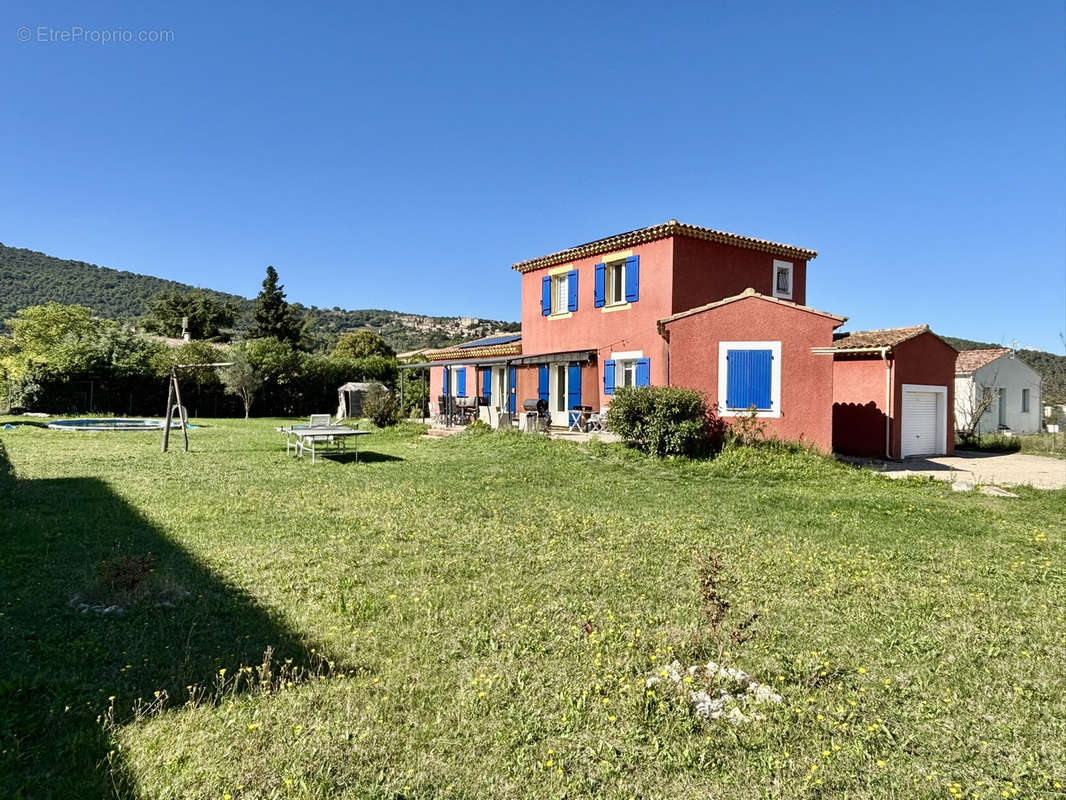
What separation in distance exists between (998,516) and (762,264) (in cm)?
1189

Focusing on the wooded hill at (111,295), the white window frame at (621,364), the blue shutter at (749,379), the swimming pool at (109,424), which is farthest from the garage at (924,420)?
the wooded hill at (111,295)

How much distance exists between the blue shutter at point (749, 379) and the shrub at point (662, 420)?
1119 mm

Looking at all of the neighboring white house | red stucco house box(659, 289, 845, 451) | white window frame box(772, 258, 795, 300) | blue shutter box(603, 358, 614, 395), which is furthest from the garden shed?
the neighboring white house

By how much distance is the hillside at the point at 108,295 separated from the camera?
203 ft

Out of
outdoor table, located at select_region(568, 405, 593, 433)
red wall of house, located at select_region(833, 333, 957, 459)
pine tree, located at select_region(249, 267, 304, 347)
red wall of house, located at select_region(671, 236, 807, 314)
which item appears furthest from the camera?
pine tree, located at select_region(249, 267, 304, 347)

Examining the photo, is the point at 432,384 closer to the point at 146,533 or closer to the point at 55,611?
the point at 146,533

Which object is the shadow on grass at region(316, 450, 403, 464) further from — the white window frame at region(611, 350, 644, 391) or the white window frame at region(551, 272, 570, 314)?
the white window frame at region(551, 272, 570, 314)

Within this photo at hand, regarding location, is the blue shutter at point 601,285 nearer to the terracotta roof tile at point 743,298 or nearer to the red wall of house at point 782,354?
the terracotta roof tile at point 743,298

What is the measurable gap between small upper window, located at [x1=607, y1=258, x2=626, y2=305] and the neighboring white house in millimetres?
16021

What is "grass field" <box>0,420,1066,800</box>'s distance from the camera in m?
2.83

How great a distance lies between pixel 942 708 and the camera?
3441 millimetres

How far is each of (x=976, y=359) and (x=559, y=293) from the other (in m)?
19.2

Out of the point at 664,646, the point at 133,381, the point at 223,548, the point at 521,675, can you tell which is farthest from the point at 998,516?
the point at 133,381

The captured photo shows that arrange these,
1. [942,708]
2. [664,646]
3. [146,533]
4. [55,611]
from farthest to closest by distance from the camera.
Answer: [146,533], [55,611], [664,646], [942,708]
